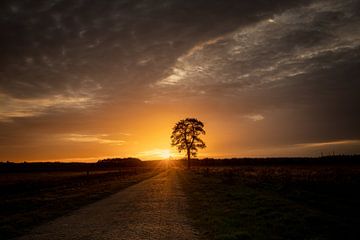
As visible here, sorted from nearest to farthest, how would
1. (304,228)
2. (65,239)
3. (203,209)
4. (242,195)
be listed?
1. (65,239)
2. (304,228)
3. (203,209)
4. (242,195)

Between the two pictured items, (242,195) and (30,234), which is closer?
(30,234)

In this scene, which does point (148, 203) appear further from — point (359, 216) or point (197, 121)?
point (197, 121)

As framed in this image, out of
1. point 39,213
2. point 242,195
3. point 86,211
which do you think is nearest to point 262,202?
point 242,195

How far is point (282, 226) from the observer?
11227 millimetres

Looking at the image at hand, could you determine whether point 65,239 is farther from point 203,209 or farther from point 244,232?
point 203,209

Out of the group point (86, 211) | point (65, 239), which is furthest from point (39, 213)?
point (65, 239)

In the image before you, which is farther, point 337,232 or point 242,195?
point 242,195

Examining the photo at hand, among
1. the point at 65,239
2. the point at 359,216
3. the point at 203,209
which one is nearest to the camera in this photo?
the point at 65,239

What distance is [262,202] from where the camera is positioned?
1645cm

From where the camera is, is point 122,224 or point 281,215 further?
point 281,215

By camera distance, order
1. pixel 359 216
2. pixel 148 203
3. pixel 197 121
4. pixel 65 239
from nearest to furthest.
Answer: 1. pixel 65 239
2. pixel 359 216
3. pixel 148 203
4. pixel 197 121

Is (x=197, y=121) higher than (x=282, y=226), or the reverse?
(x=197, y=121)

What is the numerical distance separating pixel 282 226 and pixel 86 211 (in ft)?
33.2

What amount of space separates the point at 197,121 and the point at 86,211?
61823 mm
